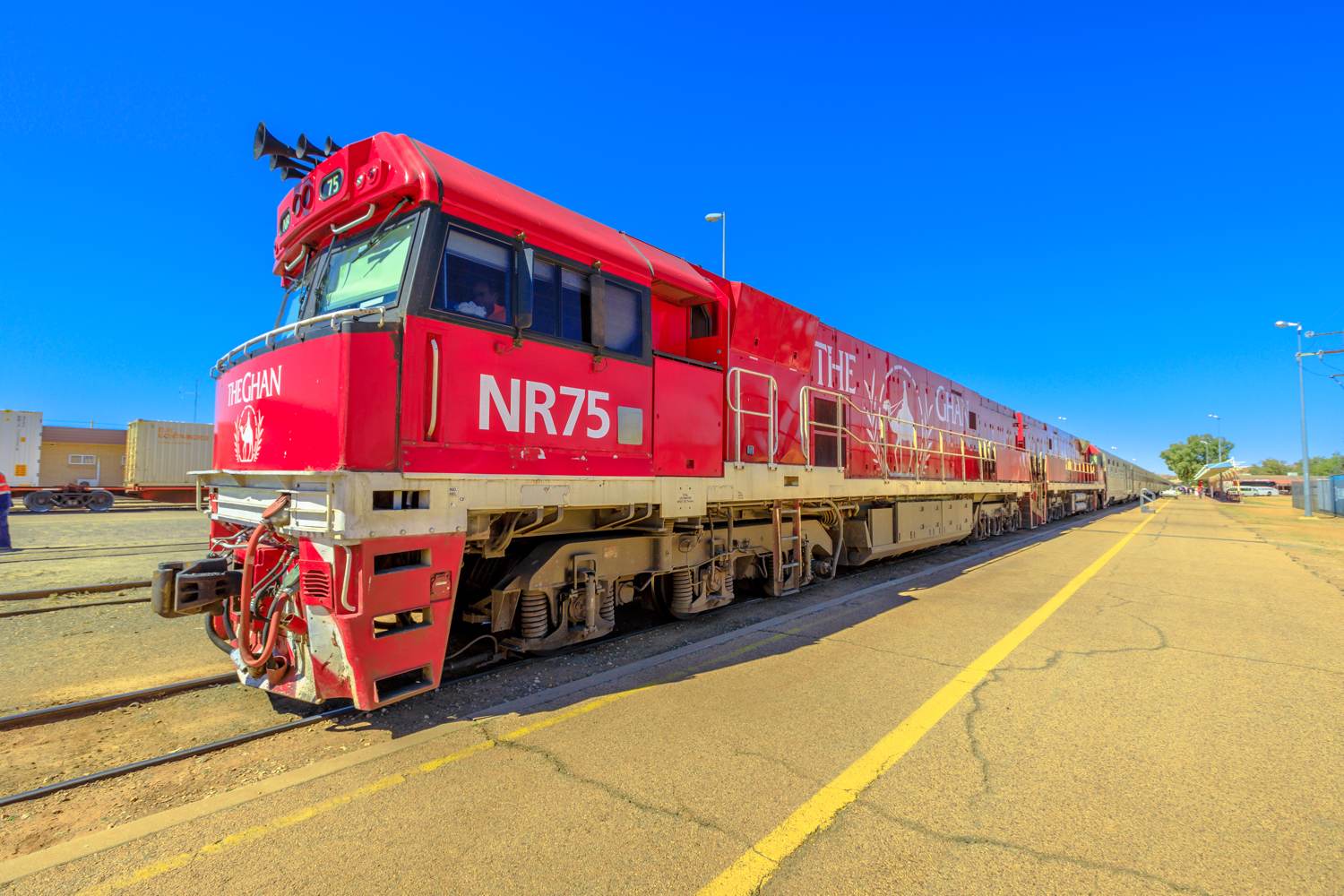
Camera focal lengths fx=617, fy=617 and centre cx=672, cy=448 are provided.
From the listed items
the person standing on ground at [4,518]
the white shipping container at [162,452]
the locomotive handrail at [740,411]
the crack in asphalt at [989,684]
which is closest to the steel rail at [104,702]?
the locomotive handrail at [740,411]

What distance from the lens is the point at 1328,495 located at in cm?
3128

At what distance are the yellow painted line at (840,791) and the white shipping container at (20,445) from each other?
33.4 m

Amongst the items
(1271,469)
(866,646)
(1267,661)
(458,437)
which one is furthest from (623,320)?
(1271,469)

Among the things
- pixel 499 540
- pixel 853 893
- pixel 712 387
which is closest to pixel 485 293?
pixel 499 540

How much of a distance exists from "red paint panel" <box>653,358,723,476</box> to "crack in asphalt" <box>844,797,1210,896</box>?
10.6 ft

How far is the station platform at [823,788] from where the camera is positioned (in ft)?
8.14

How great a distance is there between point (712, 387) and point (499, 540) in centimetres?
270

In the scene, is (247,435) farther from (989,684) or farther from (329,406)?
(989,684)

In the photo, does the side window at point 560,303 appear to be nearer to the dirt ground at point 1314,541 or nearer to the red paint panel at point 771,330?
the red paint panel at point 771,330

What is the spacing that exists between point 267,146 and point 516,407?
3111mm

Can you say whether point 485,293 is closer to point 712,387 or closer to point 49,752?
point 712,387

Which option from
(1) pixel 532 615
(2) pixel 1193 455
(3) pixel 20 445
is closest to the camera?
(1) pixel 532 615

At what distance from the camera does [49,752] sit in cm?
364

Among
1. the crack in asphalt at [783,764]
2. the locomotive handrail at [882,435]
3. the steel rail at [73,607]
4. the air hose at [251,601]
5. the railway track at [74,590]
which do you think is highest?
the locomotive handrail at [882,435]
